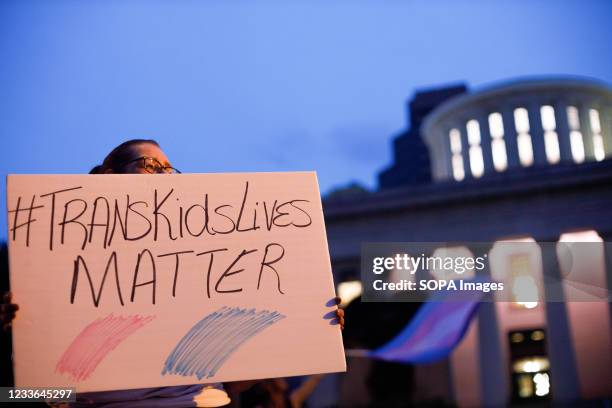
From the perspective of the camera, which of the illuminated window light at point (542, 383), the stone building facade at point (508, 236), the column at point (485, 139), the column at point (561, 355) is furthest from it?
the column at point (485, 139)

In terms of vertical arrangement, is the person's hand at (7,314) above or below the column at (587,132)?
below

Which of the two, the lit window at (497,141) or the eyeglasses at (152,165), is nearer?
the eyeglasses at (152,165)

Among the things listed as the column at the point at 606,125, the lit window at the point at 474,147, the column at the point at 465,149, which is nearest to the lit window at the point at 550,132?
the column at the point at 606,125

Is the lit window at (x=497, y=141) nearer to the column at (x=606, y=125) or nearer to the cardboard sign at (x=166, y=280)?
the column at (x=606, y=125)

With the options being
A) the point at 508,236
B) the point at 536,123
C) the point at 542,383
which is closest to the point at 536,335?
the point at 542,383

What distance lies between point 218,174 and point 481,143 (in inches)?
1832

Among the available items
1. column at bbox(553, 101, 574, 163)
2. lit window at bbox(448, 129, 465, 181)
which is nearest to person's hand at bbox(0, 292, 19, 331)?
lit window at bbox(448, 129, 465, 181)

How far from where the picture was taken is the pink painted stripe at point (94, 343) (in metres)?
2.72

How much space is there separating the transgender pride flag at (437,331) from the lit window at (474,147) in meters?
34.6

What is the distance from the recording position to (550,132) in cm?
4691

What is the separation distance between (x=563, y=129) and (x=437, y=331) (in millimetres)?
36514

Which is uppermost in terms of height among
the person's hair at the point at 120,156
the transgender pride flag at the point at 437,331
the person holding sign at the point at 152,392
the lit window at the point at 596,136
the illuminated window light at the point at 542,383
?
the lit window at the point at 596,136

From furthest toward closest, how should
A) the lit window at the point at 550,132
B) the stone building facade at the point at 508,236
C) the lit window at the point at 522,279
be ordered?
1. the lit window at the point at 550,132
2. the stone building facade at the point at 508,236
3. the lit window at the point at 522,279

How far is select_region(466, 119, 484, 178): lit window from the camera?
48.0 metres
